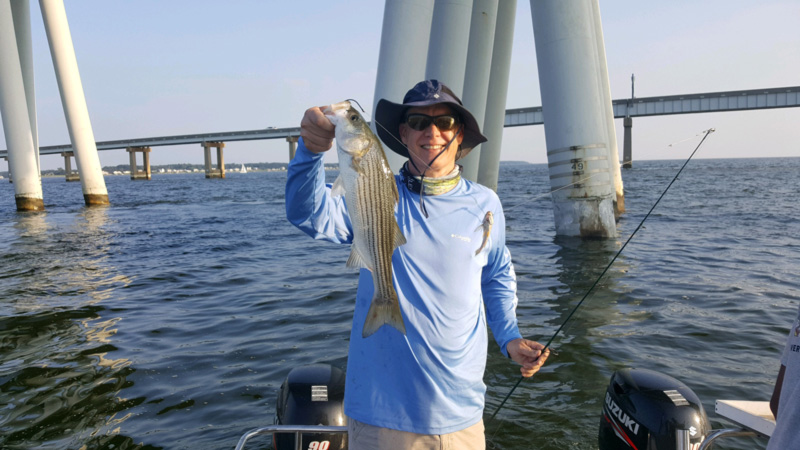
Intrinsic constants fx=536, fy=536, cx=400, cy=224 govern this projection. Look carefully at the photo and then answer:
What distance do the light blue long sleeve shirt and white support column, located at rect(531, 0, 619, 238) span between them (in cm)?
1218

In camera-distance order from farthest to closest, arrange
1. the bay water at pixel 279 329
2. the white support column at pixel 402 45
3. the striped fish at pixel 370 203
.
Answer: the white support column at pixel 402 45 < the bay water at pixel 279 329 < the striped fish at pixel 370 203

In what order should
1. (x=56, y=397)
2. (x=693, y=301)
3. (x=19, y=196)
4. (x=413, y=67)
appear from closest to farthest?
(x=56, y=397) → (x=693, y=301) → (x=413, y=67) → (x=19, y=196)

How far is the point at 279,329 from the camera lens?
29.4 ft

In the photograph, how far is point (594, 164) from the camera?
48.4 feet

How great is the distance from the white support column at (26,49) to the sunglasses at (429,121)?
49.5 meters

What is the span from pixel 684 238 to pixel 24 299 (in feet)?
59.8

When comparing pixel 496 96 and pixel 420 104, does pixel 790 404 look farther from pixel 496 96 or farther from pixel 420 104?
pixel 496 96

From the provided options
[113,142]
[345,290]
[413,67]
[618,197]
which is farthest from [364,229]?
[113,142]

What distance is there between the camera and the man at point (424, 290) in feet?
8.06

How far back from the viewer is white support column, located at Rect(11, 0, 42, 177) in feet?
140

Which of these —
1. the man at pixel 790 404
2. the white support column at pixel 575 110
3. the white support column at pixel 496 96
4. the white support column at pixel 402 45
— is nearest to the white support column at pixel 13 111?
the white support column at pixel 496 96

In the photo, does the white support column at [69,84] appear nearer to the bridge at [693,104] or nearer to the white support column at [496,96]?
the white support column at [496,96]

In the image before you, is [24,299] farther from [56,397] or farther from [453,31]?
[453,31]

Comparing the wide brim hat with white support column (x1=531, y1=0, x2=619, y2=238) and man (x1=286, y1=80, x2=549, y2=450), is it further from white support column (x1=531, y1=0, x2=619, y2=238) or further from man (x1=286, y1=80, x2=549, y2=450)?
white support column (x1=531, y1=0, x2=619, y2=238)
